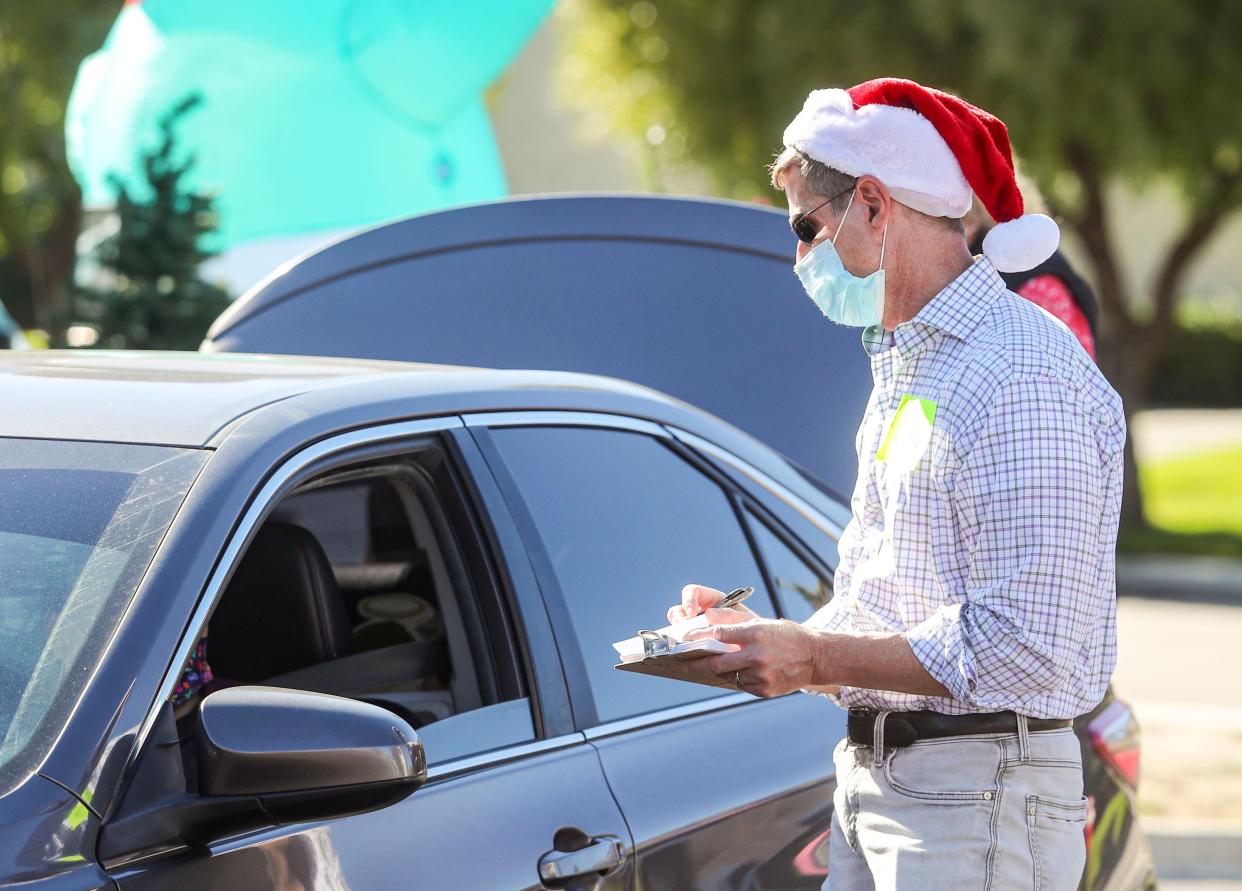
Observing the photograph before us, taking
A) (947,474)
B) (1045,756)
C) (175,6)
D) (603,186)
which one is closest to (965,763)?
(1045,756)

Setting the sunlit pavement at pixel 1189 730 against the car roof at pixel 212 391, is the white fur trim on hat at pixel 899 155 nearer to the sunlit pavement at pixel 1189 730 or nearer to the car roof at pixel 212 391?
the car roof at pixel 212 391

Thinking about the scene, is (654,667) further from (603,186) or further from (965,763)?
(603,186)

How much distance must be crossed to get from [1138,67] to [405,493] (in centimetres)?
1125

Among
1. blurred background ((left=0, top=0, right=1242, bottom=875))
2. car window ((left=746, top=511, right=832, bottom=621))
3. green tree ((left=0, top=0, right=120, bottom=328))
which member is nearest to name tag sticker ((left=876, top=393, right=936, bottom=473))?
car window ((left=746, top=511, right=832, bottom=621))

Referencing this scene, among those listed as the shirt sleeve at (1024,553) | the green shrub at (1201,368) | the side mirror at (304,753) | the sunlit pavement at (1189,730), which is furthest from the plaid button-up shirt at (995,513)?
the green shrub at (1201,368)

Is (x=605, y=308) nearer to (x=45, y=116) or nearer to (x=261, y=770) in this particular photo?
(x=261, y=770)

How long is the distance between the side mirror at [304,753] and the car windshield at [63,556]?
19cm

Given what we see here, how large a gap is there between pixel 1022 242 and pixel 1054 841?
834 mm

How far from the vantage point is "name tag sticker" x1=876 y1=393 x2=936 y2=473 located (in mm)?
2303

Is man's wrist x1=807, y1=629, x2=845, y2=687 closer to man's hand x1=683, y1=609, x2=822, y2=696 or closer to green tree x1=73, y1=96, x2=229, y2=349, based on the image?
man's hand x1=683, y1=609, x2=822, y2=696

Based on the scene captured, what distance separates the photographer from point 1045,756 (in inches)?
92.0

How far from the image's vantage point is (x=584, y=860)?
7.98 ft

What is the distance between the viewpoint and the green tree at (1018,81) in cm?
1261

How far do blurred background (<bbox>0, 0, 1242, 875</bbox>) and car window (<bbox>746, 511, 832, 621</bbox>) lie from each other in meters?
2.21
